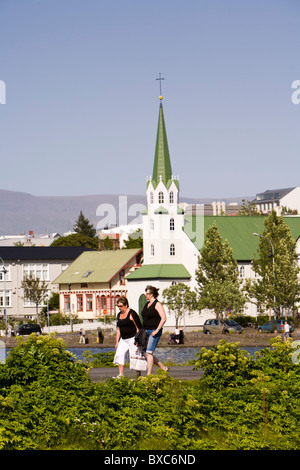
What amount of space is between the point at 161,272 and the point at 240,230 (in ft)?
39.2

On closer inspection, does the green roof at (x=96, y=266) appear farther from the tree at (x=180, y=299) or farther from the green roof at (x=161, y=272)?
the tree at (x=180, y=299)

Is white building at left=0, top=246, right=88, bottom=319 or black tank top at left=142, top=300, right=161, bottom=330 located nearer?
black tank top at left=142, top=300, right=161, bottom=330

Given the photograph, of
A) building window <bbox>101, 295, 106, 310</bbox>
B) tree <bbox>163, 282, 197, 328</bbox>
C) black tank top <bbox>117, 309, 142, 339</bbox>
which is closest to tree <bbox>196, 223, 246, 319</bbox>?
tree <bbox>163, 282, 197, 328</bbox>

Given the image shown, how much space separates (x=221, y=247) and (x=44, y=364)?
70827 millimetres

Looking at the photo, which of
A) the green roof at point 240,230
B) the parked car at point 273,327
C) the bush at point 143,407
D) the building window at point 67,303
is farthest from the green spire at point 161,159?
the bush at point 143,407

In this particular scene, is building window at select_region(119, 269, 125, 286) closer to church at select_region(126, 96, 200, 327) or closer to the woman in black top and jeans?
church at select_region(126, 96, 200, 327)

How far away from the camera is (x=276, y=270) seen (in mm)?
79125

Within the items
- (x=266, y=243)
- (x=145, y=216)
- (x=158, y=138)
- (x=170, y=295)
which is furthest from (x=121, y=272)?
(x=266, y=243)

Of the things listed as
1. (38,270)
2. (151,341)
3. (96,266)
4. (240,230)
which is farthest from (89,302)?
(151,341)

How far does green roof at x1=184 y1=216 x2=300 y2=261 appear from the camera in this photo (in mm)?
105875

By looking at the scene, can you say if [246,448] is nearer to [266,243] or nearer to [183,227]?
[266,243]

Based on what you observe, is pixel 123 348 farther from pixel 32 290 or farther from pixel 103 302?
pixel 103 302

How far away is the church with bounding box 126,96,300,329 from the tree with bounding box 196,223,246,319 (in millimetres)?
16123
